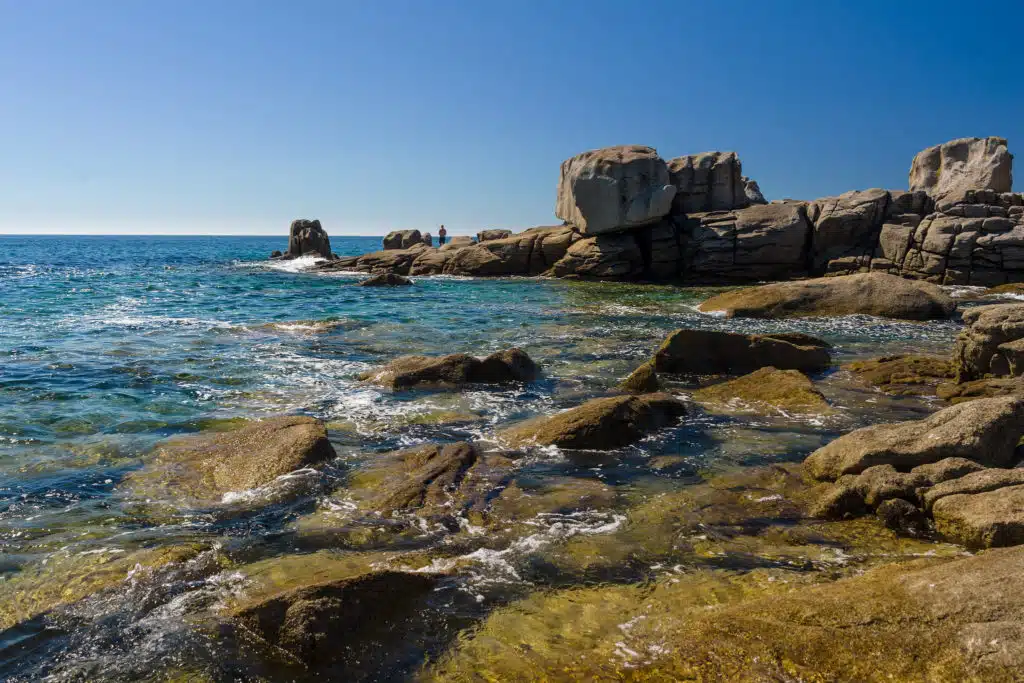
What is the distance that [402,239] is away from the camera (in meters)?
63.9

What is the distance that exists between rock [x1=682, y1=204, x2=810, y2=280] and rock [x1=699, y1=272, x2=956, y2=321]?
1156 centimetres

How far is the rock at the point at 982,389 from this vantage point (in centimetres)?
975

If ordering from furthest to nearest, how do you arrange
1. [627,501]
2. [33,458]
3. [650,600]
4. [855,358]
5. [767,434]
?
[855,358] → [767,434] → [33,458] → [627,501] → [650,600]

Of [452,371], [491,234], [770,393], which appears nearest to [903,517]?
[770,393]

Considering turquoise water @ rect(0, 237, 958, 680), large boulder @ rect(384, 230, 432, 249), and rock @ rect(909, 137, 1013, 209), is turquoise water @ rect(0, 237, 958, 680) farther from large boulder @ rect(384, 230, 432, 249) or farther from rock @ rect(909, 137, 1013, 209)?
large boulder @ rect(384, 230, 432, 249)

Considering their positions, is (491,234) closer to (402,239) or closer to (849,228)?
(402,239)

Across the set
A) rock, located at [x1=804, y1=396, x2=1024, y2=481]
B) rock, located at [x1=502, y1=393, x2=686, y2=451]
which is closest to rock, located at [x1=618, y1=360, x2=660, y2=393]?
rock, located at [x1=502, y1=393, x2=686, y2=451]

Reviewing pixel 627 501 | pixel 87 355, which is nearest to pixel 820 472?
pixel 627 501

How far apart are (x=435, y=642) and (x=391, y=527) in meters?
1.96

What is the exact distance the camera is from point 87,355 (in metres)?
14.9

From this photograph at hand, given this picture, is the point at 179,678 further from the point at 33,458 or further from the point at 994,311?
the point at 994,311

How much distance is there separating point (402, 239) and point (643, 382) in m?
55.5

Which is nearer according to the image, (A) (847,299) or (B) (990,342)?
(B) (990,342)

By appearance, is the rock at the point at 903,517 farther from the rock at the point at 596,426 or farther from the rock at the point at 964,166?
the rock at the point at 964,166
